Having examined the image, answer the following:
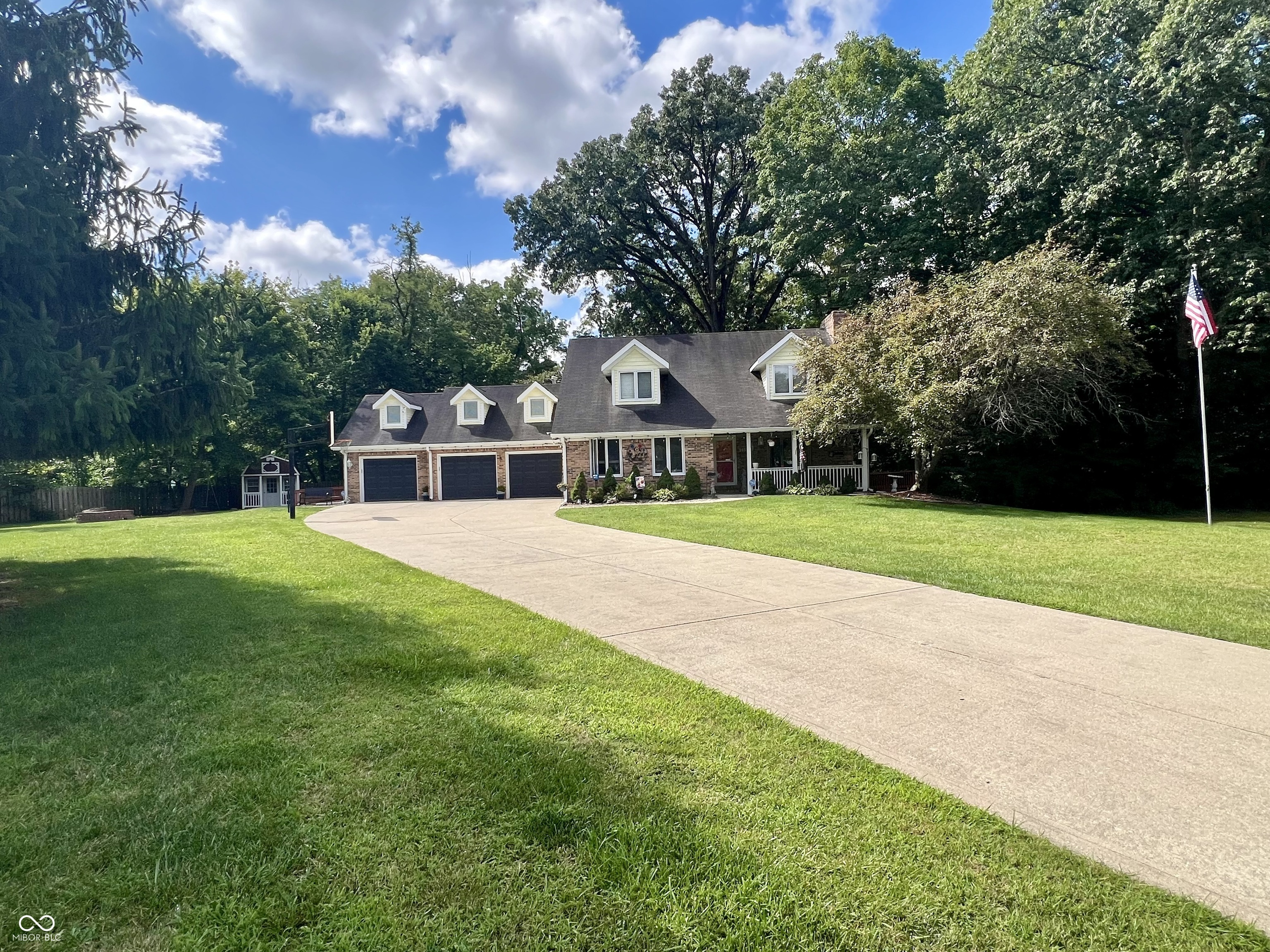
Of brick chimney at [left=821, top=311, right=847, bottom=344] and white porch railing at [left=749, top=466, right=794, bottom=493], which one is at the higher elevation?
brick chimney at [left=821, top=311, right=847, bottom=344]

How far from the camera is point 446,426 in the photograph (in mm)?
28766

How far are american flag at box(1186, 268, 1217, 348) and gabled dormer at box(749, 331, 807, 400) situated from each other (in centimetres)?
1085

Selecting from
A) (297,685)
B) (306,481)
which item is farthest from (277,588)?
(306,481)

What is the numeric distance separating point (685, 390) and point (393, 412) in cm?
1377

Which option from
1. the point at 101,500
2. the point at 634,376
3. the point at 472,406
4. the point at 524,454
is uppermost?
the point at 634,376

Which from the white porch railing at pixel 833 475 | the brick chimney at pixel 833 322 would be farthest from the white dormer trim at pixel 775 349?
Result: the white porch railing at pixel 833 475

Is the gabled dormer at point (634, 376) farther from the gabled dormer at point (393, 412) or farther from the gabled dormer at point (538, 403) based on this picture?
the gabled dormer at point (393, 412)

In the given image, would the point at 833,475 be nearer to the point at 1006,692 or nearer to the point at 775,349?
the point at 775,349

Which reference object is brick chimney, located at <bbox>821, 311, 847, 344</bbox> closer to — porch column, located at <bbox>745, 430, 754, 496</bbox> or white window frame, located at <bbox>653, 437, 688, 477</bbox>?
porch column, located at <bbox>745, 430, 754, 496</bbox>

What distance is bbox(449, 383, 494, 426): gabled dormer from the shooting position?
93.5 ft

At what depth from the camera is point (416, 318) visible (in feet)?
141

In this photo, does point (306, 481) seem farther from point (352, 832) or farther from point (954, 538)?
point (352, 832)

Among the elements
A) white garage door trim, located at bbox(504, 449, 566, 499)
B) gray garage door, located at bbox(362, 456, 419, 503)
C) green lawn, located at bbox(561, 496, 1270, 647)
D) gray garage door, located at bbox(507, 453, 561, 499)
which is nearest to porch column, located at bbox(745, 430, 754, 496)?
green lawn, located at bbox(561, 496, 1270, 647)

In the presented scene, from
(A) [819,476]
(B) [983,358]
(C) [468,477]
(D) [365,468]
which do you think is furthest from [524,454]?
(B) [983,358]
